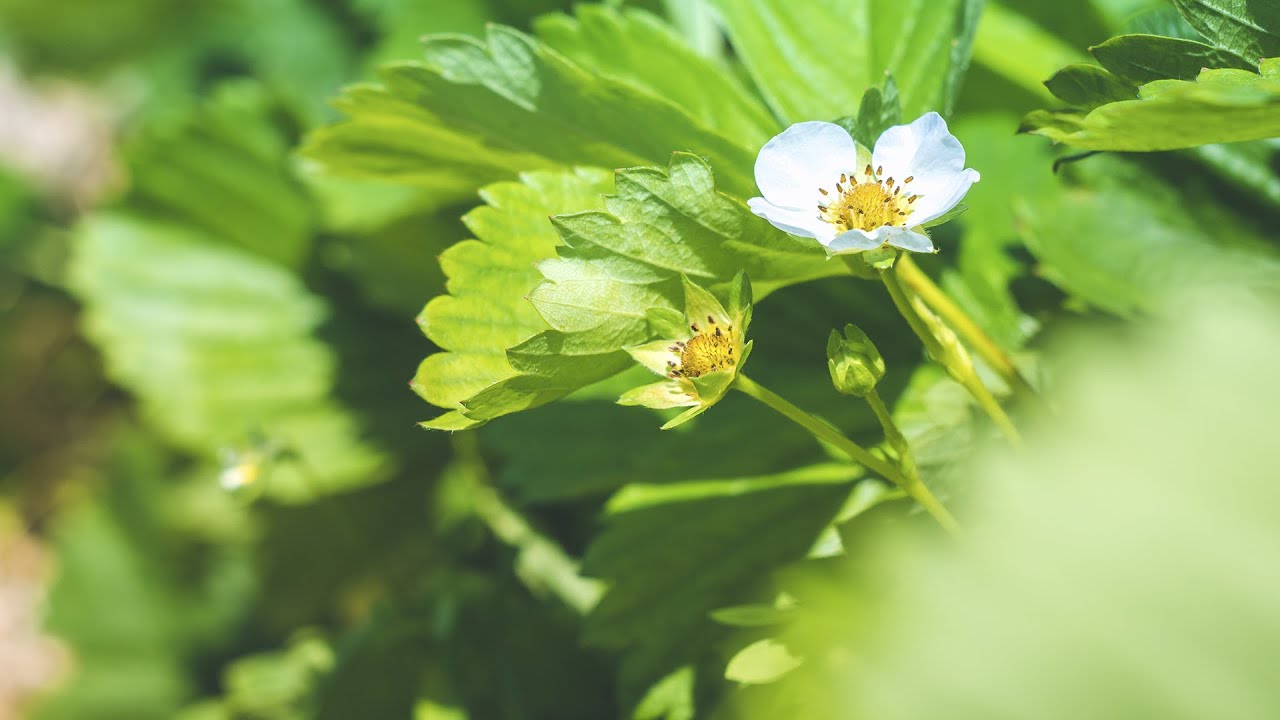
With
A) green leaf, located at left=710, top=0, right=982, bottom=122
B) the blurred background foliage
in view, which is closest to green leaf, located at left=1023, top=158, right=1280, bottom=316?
the blurred background foliage

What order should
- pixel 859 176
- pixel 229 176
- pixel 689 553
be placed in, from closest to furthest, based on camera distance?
pixel 859 176 → pixel 689 553 → pixel 229 176

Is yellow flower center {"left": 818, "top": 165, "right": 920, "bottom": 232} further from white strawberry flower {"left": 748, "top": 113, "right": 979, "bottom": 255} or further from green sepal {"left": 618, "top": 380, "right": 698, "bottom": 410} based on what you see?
green sepal {"left": 618, "top": 380, "right": 698, "bottom": 410}

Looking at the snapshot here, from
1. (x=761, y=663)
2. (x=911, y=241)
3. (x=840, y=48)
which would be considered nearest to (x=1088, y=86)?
(x=911, y=241)

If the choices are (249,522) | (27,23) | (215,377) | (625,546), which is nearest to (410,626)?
(625,546)

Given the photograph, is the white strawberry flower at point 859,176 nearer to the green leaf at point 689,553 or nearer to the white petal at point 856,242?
the white petal at point 856,242

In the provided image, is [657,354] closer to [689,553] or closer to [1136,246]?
[689,553]

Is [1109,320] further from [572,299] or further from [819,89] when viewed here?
[572,299]
